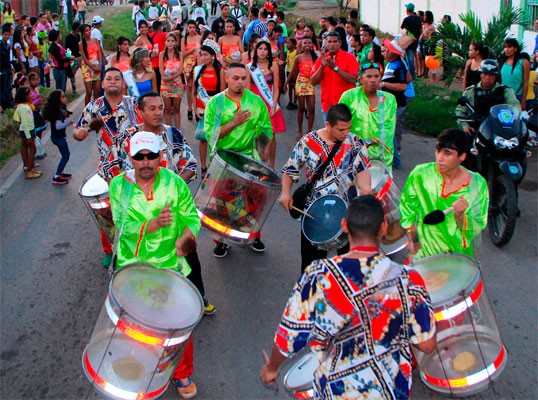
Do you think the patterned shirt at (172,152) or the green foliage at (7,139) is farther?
the green foliage at (7,139)

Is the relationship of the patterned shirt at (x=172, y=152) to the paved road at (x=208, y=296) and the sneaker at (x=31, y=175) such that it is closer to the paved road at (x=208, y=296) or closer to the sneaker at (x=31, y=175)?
the paved road at (x=208, y=296)

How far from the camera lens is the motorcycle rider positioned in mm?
7352

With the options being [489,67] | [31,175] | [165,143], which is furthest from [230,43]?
[165,143]

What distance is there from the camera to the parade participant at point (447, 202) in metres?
4.51

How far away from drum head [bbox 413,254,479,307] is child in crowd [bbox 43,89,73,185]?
6406 millimetres

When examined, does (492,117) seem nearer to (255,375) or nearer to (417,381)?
(417,381)

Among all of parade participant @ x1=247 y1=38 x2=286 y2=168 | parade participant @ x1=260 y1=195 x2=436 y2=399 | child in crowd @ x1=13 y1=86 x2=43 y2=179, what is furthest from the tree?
parade participant @ x1=260 y1=195 x2=436 y2=399

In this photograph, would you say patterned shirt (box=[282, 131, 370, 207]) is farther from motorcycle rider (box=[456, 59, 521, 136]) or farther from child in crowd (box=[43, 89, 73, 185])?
child in crowd (box=[43, 89, 73, 185])

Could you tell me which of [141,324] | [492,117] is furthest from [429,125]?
[141,324]

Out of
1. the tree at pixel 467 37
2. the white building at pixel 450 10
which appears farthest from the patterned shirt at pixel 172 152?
the white building at pixel 450 10

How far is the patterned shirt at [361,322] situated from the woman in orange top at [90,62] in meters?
11.7

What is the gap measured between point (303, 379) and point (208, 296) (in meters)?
2.72

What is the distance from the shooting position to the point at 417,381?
4711 millimetres

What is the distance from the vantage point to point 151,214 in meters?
4.44
